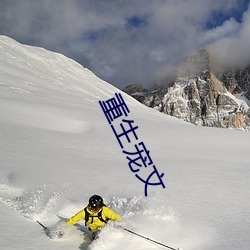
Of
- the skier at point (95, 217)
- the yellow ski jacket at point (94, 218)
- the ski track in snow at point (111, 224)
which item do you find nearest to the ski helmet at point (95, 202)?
the skier at point (95, 217)

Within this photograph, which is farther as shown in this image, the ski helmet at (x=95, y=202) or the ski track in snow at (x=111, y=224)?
the ski helmet at (x=95, y=202)

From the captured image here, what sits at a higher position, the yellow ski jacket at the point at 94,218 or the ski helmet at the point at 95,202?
the ski helmet at the point at 95,202

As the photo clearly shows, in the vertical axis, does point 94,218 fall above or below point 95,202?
below

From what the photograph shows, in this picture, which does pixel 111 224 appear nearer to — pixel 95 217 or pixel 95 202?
pixel 95 217

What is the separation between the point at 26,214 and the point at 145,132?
33.7 feet

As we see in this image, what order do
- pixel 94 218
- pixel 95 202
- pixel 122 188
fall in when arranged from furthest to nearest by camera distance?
1. pixel 122 188
2. pixel 94 218
3. pixel 95 202

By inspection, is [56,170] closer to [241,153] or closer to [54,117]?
[241,153]

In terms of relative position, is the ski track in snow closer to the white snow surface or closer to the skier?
the white snow surface

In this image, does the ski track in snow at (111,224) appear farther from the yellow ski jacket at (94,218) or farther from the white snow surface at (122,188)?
the yellow ski jacket at (94,218)

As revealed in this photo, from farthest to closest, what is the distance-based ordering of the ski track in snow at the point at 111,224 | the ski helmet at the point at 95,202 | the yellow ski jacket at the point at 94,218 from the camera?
the yellow ski jacket at the point at 94,218 → the ski helmet at the point at 95,202 → the ski track in snow at the point at 111,224

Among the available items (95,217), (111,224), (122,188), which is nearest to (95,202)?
(95,217)

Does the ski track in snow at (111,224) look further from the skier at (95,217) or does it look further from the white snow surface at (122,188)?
the skier at (95,217)

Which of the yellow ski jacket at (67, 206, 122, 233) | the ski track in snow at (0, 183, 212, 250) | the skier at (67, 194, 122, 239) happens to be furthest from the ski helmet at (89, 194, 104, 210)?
the ski track in snow at (0, 183, 212, 250)

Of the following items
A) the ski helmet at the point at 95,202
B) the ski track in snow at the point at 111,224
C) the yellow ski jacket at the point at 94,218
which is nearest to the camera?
the ski track in snow at the point at 111,224
